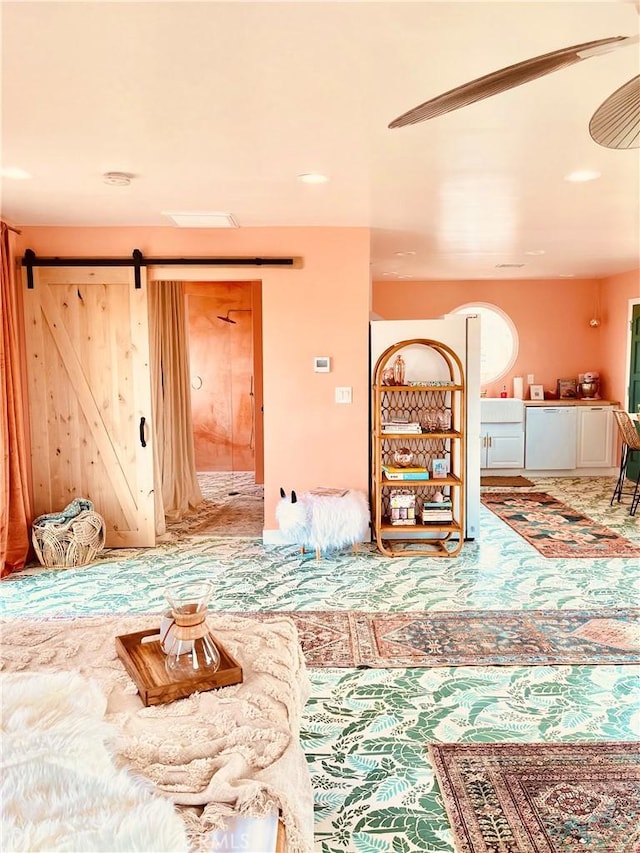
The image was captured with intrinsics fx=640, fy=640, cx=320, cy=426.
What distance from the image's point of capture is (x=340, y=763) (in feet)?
7.48

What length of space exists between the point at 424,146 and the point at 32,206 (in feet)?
8.45

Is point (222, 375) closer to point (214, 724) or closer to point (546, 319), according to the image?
point (546, 319)

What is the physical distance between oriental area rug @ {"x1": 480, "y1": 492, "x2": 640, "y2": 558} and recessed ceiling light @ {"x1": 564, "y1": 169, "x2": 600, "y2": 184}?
261 cm

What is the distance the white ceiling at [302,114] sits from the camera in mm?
1895

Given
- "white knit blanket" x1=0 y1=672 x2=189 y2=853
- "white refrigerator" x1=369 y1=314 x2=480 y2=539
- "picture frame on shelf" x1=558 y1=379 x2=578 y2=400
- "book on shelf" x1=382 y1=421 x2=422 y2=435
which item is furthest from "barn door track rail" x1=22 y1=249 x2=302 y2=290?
"picture frame on shelf" x1=558 y1=379 x2=578 y2=400

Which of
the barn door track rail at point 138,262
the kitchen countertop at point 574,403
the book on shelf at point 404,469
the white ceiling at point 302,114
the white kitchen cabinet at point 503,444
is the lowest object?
the white kitchen cabinet at point 503,444

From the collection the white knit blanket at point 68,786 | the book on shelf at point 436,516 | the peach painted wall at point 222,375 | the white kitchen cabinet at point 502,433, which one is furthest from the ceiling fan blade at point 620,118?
the peach painted wall at point 222,375

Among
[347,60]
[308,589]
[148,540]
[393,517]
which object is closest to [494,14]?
[347,60]

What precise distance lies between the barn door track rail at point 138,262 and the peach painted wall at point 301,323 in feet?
0.17

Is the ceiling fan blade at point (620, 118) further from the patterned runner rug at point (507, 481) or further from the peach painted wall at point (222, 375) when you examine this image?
the peach painted wall at point (222, 375)

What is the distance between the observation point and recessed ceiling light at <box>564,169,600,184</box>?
11.4 ft

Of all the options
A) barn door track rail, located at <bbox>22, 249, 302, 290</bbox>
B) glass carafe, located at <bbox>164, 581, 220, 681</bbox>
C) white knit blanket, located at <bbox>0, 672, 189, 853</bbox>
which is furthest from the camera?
barn door track rail, located at <bbox>22, 249, 302, 290</bbox>

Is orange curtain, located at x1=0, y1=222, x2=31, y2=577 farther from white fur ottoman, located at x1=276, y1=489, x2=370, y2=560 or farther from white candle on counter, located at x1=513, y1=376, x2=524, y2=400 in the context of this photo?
white candle on counter, located at x1=513, y1=376, x2=524, y2=400

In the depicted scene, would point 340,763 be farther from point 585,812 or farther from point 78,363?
point 78,363
